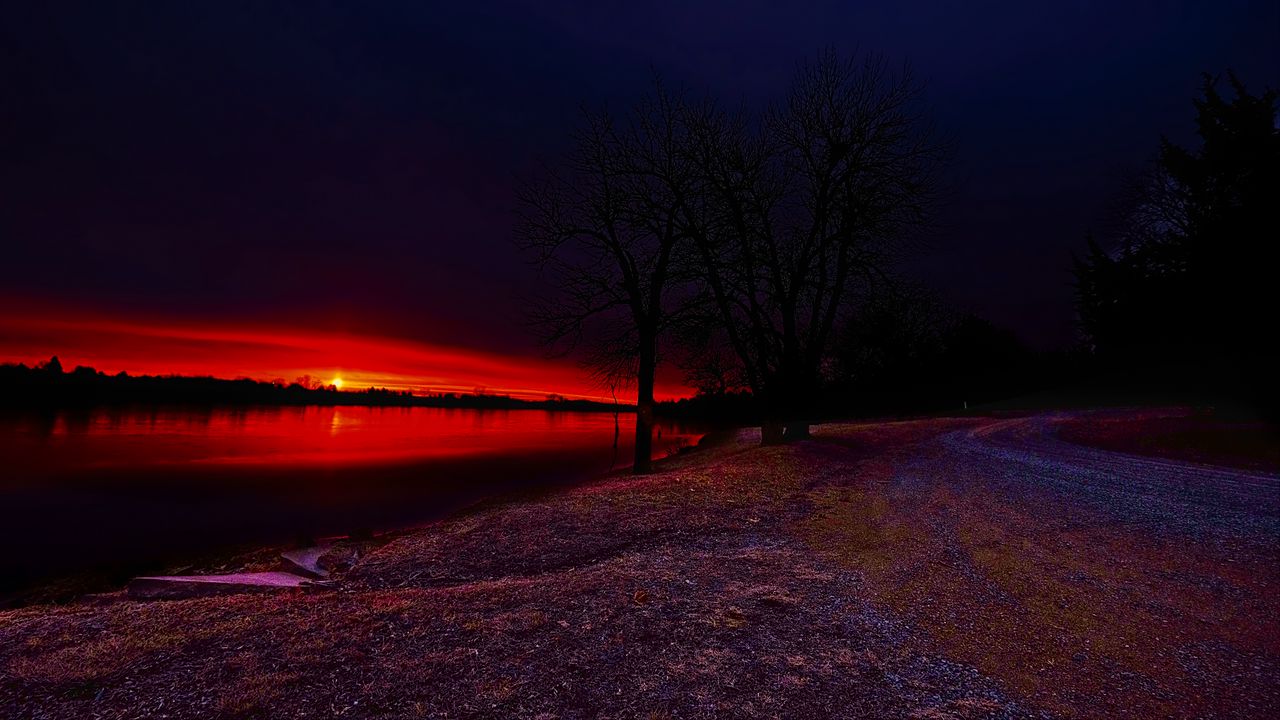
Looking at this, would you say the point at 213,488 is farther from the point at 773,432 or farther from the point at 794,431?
the point at 794,431

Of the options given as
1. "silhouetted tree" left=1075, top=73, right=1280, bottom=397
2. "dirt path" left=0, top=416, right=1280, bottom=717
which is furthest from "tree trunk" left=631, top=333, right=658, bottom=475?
"silhouetted tree" left=1075, top=73, right=1280, bottom=397

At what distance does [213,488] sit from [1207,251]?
147ft

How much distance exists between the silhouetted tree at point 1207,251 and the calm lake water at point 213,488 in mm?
29587

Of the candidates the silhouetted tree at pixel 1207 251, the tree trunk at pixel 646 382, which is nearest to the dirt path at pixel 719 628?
the tree trunk at pixel 646 382

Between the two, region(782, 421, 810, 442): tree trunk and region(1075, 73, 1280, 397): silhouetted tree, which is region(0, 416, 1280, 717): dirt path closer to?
region(782, 421, 810, 442): tree trunk

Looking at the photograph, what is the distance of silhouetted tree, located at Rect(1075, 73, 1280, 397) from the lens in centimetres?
2348

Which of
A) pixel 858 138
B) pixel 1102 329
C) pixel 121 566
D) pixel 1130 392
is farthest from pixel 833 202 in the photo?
pixel 1130 392

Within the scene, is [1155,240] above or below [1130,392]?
above

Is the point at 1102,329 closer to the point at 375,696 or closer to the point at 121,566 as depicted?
the point at 375,696

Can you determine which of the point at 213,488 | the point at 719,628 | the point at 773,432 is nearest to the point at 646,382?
the point at 773,432

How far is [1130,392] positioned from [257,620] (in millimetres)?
52649

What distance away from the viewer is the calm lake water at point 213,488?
1298cm

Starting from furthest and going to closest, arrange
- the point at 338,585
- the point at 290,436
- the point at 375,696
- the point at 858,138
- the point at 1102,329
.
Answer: the point at 290,436 < the point at 1102,329 < the point at 858,138 < the point at 338,585 < the point at 375,696

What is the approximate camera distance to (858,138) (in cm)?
1656
